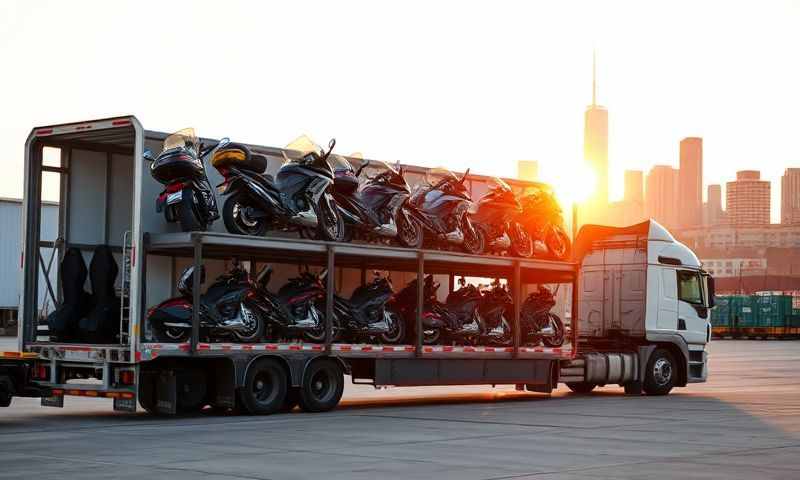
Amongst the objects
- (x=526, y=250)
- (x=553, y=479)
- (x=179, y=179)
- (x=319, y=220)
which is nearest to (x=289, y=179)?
(x=319, y=220)

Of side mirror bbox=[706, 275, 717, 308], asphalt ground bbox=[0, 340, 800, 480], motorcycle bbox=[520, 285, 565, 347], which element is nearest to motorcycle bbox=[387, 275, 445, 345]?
asphalt ground bbox=[0, 340, 800, 480]

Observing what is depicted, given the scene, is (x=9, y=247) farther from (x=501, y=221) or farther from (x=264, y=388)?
(x=264, y=388)

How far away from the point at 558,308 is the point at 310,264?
5.99m

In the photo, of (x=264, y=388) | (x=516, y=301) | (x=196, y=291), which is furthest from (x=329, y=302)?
(x=516, y=301)

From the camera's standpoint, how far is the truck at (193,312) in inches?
640

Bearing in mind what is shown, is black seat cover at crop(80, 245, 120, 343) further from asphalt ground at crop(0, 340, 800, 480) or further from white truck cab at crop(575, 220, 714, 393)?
white truck cab at crop(575, 220, 714, 393)

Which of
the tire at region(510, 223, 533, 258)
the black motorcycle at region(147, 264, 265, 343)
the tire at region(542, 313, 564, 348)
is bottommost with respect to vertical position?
the tire at region(542, 313, 564, 348)

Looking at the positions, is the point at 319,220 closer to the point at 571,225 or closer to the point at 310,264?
the point at 310,264

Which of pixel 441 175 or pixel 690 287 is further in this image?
pixel 690 287

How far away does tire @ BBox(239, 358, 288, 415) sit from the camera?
1719 centimetres

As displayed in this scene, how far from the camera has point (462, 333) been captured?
2072 cm

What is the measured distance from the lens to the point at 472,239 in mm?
20953

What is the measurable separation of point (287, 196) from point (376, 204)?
195cm

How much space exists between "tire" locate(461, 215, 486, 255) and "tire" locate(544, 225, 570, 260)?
166 cm
